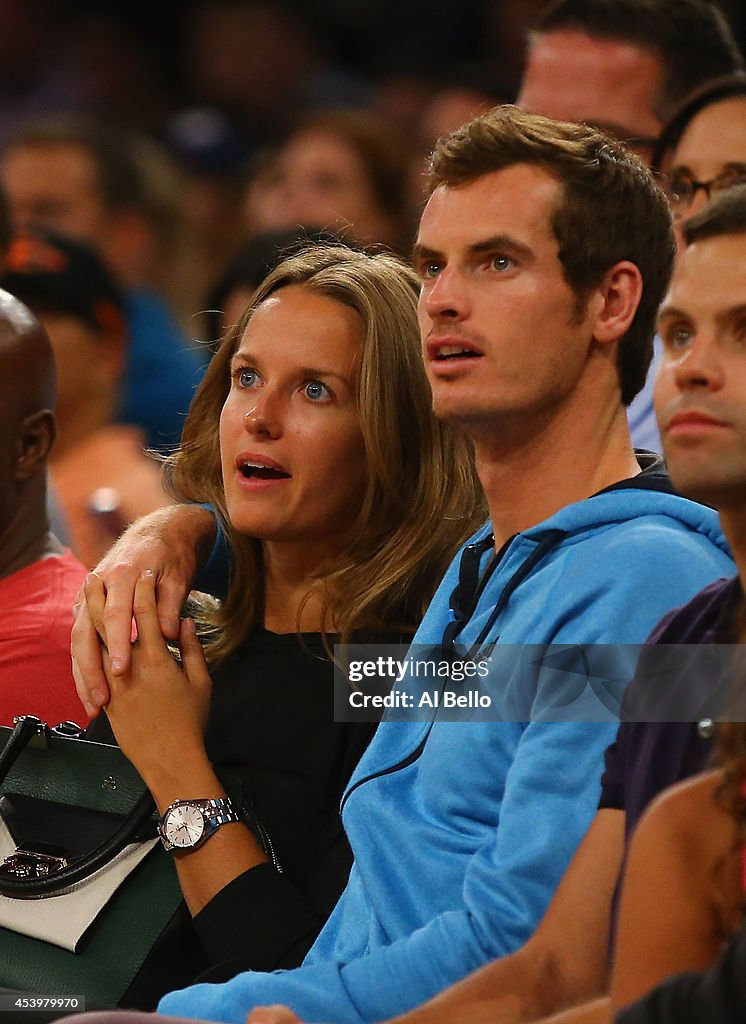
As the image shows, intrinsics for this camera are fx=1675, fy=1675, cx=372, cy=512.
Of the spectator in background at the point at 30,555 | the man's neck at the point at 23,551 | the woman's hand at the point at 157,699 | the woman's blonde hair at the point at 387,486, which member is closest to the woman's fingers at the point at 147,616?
the woman's hand at the point at 157,699

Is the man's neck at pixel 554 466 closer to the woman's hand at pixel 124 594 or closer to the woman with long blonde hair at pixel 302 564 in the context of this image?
the woman with long blonde hair at pixel 302 564

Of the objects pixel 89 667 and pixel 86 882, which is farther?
pixel 89 667

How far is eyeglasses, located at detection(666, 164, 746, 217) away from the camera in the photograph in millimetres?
2934

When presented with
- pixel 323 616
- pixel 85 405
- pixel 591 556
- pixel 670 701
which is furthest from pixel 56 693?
pixel 85 405

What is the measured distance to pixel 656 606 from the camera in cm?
180

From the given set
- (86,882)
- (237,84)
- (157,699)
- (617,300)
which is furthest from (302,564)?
(237,84)

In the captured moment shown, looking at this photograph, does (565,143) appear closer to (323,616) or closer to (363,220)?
(323,616)

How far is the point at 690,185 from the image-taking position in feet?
9.86

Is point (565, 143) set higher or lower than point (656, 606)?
higher

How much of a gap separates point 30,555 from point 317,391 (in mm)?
716

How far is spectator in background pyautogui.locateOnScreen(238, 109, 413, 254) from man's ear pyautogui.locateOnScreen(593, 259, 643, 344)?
9.39 ft

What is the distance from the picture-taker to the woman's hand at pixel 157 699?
7.35ft

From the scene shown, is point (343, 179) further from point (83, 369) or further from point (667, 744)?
point (667, 744)

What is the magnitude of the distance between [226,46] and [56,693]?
5656 mm
